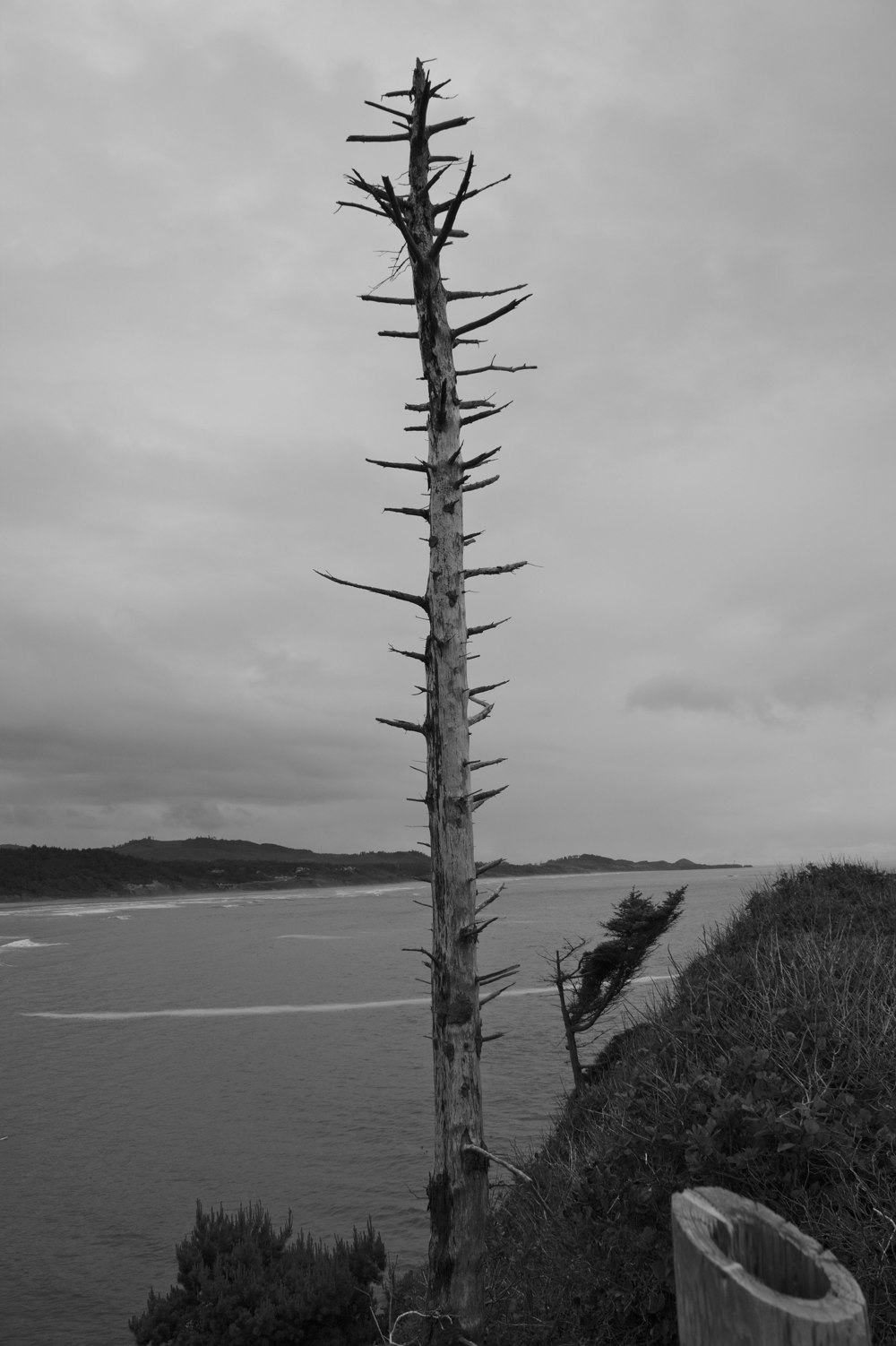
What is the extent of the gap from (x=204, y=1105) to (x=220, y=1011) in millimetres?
13625

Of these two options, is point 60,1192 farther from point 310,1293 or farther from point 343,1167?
point 310,1293

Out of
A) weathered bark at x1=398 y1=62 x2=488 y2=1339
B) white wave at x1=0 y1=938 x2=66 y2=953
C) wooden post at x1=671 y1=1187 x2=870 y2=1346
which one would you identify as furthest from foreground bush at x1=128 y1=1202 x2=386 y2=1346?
white wave at x1=0 y1=938 x2=66 y2=953

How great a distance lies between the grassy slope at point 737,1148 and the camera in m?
5.83

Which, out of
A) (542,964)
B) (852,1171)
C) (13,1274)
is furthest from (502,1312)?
(542,964)

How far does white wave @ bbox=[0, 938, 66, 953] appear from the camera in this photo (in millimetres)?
55688

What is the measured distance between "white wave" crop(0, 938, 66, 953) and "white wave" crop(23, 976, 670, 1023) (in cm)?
2338

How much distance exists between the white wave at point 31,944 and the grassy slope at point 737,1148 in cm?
5362

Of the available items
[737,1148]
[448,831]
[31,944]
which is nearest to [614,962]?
[448,831]

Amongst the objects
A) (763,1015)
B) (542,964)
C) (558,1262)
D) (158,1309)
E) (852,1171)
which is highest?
(763,1015)

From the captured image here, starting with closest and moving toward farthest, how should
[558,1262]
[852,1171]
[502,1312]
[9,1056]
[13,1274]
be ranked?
[852,1171]
[558,1262]
[502,1312]
[13,1274]
[9,1056]

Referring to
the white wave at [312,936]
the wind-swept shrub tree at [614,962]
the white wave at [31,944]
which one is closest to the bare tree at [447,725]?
the wind-swept shrub tree at [614,962]

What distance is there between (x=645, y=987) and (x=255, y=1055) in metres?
14.6

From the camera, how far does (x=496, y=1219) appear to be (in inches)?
487

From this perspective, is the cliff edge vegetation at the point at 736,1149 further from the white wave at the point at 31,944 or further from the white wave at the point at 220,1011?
the white wave at the point at 31,944
